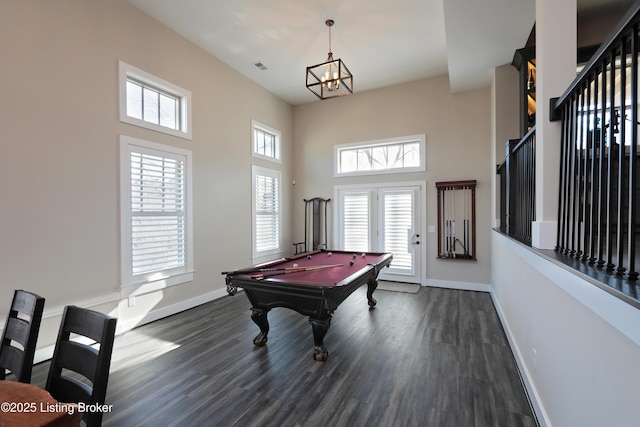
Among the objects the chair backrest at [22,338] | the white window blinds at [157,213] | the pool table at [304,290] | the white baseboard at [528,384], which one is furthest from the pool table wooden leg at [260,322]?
the white baseboard at [528,384]

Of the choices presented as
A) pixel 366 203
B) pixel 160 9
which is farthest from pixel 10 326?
pixel 366 203

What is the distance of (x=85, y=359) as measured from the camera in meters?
1.22

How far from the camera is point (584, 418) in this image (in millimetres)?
1350

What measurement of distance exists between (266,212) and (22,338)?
16.2 feet

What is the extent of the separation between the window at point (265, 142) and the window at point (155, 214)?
5.65 feet

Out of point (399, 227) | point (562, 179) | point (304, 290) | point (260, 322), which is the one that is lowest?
point (260, 322)

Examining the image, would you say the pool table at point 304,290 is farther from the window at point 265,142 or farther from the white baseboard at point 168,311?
the window at point 265,142

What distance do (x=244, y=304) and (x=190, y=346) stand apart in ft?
5.00

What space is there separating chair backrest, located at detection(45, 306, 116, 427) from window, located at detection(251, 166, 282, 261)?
14.9ft

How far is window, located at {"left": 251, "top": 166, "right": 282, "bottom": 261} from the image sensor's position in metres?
5.96

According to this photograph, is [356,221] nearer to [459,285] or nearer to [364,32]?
[459,285]

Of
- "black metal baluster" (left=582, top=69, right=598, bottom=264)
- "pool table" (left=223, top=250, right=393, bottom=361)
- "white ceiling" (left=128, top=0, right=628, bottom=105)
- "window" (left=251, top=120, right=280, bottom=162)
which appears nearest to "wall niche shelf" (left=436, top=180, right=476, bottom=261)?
"white ceiling" (left=128, top=0, right=628, bottom=105)

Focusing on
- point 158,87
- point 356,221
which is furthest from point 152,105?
point 356,221

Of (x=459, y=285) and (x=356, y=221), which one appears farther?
(x=356, y=221)
